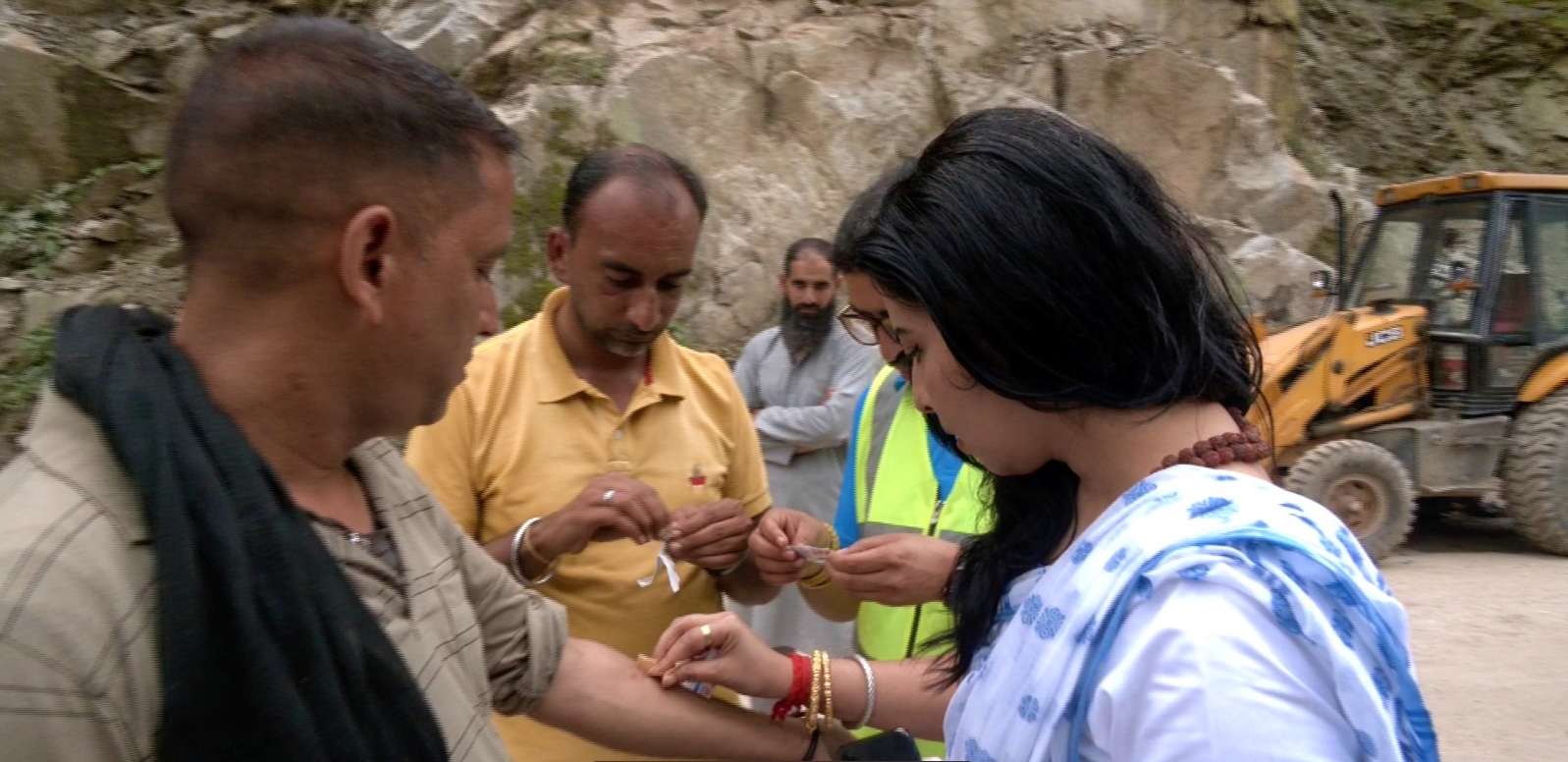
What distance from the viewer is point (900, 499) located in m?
2.48

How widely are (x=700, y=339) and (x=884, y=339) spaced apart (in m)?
5.72

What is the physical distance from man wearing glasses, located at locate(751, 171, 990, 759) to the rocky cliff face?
505 centimetres

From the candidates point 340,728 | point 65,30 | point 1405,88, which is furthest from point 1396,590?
point 1405,88

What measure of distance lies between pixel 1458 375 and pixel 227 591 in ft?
28.6

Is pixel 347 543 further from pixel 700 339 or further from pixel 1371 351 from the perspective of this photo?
pixel 1371 351

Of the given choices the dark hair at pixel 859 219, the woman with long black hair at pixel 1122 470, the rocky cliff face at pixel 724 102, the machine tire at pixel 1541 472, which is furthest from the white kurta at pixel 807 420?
the machine tire at pixel 1541 472

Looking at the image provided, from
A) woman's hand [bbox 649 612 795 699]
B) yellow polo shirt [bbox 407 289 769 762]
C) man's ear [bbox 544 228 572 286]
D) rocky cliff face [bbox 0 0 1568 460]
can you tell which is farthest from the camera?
rocky cliff face [bbox 0 0 1568 460]

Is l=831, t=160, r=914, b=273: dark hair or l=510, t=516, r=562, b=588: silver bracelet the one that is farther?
l=510, t=516, r=562, b=588: silver bracelet

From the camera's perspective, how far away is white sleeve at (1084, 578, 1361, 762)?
3.04 ft

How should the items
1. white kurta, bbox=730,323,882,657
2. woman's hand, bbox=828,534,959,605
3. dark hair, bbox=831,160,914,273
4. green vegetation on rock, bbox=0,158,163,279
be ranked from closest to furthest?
dark hair, bbox=831,160,914,273 → woman's hand, bbox=828,534,959,605 → white kurta, bbox=730,323,882,657 → green vegetation on rock, bbox=0,158,163,279

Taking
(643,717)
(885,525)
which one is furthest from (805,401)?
(643,717)

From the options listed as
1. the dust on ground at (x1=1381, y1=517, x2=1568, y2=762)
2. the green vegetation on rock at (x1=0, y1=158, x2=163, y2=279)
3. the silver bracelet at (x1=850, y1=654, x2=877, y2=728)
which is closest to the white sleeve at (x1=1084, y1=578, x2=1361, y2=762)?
the silver bracelet at (x1=850, y1=654, x2=877, y2=728)

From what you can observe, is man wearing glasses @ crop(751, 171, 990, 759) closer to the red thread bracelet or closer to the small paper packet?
the small paper packet

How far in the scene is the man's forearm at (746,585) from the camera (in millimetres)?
2367
